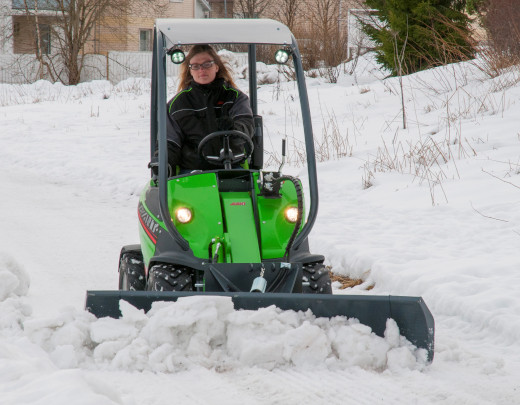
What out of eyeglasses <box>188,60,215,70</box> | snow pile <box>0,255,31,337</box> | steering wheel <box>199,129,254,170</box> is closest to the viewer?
snow pile <box>0,255,31,337</box>

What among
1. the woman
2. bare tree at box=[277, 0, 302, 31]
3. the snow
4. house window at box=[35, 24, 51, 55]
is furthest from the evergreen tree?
bare tree at box=[277, 0, 302, 31]

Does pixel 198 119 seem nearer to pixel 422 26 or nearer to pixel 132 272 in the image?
pixel 132 272

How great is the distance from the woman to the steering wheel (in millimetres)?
64

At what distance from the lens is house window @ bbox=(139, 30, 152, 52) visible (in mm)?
36681

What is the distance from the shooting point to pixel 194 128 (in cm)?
427

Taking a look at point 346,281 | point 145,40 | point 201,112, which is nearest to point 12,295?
point 201,112

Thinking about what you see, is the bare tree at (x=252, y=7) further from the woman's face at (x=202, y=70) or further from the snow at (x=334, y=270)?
the woman's face at (x=202, y=70)

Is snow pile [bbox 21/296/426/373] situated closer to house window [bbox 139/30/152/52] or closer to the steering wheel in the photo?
the steering wheel

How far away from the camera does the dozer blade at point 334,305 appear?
3.09 meters

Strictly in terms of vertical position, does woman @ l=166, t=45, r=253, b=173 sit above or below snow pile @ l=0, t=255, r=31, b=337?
above

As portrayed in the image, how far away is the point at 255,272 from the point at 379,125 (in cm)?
746

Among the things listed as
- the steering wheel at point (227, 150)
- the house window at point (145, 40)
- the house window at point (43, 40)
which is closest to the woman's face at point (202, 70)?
the steering wheel at point (227, 150)

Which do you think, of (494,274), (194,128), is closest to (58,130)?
(194,128)

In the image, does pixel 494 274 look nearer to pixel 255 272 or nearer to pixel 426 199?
pixel 255 272
